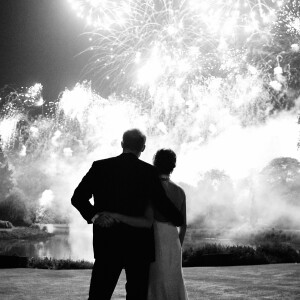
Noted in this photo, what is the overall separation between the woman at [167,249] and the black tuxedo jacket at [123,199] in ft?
2.17

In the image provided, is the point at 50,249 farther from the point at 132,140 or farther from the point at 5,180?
the point at 132,140

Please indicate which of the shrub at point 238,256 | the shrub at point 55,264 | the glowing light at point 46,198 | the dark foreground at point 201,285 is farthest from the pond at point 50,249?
the glowing light at point 46,198

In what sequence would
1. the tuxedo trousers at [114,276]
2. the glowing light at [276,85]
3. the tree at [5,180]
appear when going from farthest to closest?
1. the tree at [5,180]
2. the glowing light at [276,85]
3. the tuxedo trousers at [114,276]

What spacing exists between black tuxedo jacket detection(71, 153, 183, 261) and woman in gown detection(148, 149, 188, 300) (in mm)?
663

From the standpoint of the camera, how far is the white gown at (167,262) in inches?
195

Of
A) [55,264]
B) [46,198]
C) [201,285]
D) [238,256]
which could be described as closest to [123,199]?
[201,285]

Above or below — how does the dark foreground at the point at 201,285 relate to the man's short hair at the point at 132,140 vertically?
below

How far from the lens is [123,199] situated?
162 inches

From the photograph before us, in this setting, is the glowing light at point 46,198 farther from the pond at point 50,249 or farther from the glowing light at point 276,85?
the glowing light at point 276,85

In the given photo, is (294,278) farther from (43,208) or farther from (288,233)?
(43,208)

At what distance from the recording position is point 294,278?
32.0 feet

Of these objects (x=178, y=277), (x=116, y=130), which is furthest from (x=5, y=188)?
(x=178, y=277)

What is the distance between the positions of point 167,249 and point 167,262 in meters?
0.15

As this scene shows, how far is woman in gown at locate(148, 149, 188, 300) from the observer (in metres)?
4.94
